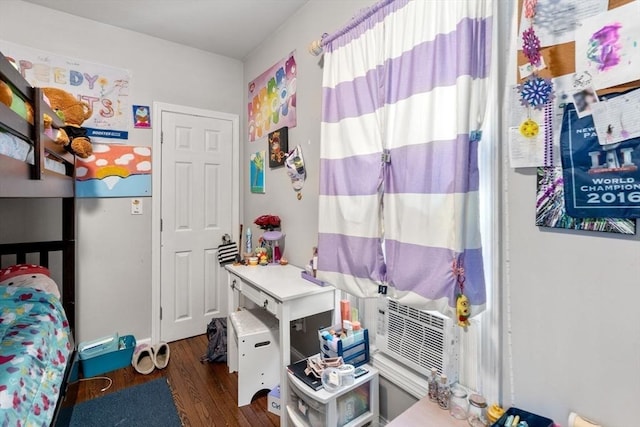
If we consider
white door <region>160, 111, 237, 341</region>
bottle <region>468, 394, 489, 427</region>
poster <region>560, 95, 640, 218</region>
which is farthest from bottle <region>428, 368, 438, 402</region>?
white door <region>160, 111, 237, 341</region>

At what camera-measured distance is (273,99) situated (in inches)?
97.4

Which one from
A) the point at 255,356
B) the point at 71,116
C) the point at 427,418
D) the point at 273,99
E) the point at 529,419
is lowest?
the point at 255,356

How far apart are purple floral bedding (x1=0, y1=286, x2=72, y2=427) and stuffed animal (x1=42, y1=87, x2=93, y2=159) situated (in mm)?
949

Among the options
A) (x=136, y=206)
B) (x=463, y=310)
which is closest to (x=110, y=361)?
(x=136, y=206)

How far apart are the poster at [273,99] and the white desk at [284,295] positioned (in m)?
1.08

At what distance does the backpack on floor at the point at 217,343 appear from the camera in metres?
2.36

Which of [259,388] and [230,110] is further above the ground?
[230,110]

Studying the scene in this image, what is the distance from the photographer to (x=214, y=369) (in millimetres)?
2260

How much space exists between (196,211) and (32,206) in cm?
110

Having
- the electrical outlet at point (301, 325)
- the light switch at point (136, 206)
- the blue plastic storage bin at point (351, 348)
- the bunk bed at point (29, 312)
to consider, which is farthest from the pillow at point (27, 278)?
the blue plastic storage bin at point (351, 348)

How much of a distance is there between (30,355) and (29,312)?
1.46ft

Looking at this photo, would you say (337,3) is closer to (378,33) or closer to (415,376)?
(378,33)

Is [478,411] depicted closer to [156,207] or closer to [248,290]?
[248,290]

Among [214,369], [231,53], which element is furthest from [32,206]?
[231,53]
